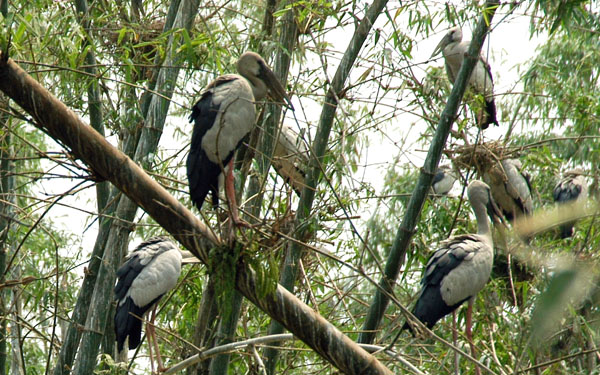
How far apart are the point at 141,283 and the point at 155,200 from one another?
2567mm

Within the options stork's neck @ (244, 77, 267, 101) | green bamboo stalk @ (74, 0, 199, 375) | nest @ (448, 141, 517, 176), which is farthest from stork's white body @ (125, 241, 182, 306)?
nest @ (448, 141, 517, 176)

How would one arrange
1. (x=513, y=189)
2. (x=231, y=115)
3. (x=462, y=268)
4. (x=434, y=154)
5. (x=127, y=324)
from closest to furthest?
(x=434, y=154) < (x=231, y=115) < (x=127, y=324) < (x=462, y=268) < (x=513, y=189)

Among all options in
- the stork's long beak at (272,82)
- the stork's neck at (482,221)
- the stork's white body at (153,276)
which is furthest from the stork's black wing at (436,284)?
the stork's white body at (153,276)

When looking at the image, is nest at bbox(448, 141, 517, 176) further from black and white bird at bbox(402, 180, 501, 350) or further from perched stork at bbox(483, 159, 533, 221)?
perched stork at bbox(483, 159, 533, 221)

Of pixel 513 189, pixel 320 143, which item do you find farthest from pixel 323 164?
pixel 513 189

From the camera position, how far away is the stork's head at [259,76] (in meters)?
4.65

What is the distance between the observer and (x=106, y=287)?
16.9ft

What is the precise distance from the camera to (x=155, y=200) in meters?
2.79

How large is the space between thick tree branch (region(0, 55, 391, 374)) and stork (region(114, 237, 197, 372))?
7.56ft

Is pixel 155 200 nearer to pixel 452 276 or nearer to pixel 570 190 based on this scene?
pixel 452 276

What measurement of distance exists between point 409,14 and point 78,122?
10.6ft

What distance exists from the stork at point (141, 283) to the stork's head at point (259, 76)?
4.59ft

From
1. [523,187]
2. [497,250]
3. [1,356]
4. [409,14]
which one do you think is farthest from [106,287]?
[523,187]

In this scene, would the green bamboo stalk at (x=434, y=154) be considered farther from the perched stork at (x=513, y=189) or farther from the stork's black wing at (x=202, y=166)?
the perched stork at (x=513, y=189)
